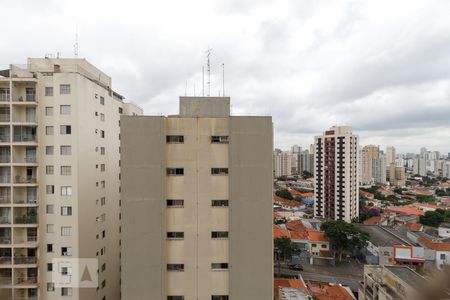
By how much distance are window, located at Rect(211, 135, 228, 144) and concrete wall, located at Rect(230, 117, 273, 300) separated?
0.25m

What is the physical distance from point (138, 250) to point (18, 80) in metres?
8.25

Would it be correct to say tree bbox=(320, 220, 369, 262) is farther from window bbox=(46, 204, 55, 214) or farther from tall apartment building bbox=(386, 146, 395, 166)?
tall apartment building bbox=(386, 146, 395, 166)

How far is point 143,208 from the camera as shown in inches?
303

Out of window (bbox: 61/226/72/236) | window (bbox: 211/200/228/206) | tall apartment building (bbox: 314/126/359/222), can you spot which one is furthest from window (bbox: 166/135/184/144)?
tall apartment building (bbox: 314/126/359/222)

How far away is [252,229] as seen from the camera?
7863 millimetres

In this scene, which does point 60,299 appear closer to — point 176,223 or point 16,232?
point 16,232

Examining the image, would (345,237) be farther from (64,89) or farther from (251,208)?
(64,89)

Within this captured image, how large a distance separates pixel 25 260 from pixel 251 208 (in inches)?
363

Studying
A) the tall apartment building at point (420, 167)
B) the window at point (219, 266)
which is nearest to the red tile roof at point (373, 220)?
the window at point (219, 266)

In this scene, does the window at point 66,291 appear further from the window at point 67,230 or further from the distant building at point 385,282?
the distant building at point 385,282

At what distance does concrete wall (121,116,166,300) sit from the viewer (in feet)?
24.9

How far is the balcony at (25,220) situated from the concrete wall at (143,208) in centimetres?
532

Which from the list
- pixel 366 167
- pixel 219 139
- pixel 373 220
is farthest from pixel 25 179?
pixel 366 167

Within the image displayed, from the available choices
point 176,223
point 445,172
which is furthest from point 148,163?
point 445,172
